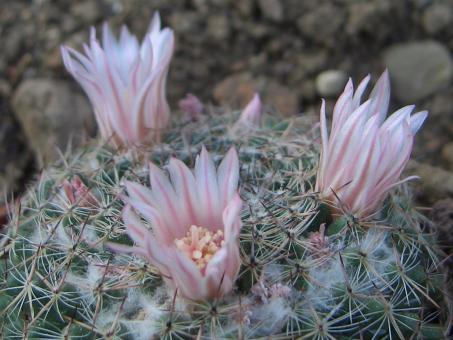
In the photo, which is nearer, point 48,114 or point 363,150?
point 363,150

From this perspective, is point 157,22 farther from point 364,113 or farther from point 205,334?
point 205,334

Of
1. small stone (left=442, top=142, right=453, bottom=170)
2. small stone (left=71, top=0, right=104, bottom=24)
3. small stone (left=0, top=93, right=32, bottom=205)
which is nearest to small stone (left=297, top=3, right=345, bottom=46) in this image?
small stone (left=442, top=142, right=453, bottom=170)

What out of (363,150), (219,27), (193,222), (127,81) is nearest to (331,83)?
(219,27)

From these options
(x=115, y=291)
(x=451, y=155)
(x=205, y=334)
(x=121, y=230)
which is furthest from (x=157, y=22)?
(x=451, y=155)

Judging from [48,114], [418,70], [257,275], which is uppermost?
[257,275]

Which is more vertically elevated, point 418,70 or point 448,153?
point 418,70

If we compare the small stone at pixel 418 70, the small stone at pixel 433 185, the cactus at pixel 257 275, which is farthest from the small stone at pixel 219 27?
the cactus at pixel 257 275

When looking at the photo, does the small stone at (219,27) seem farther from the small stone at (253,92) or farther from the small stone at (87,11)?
the small stone at (87,11)

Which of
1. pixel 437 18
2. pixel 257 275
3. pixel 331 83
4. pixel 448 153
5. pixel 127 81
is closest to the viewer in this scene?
pixel 257 275

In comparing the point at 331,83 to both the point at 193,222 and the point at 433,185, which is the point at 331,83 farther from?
the point at 193,222
